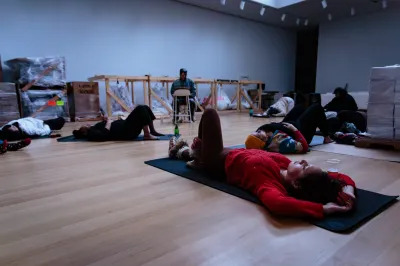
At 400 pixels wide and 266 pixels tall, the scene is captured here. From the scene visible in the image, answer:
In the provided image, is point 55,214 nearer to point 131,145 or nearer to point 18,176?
point 18,176

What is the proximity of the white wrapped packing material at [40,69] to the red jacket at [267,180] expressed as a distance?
14.4 ft

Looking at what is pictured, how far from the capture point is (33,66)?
4.86 meters

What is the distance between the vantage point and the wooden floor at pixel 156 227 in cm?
99

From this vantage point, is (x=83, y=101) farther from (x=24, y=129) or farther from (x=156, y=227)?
(x=156, y=227)

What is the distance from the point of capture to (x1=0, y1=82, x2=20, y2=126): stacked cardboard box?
14.4ft

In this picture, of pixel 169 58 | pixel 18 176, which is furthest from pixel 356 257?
pixel 169 58

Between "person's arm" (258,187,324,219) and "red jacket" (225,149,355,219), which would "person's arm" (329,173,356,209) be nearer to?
"red jacket" (225,149,355,219)

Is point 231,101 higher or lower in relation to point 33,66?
lower

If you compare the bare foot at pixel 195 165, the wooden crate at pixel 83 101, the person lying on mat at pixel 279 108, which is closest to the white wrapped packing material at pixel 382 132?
the bare foot at pixel 195 165

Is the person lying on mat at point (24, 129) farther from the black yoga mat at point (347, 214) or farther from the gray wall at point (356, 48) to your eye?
the gray wall at point (356, 48)

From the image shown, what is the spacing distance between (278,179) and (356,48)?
832 centimetres

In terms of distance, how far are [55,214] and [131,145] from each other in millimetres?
1727

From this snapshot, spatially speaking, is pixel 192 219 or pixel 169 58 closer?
pixel 192 219

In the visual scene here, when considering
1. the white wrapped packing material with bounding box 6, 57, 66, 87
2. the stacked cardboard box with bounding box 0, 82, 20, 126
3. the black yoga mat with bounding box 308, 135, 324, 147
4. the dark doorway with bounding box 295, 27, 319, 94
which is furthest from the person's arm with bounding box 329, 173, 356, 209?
the dark doorway with bounding box 295, 27, 319, 94
